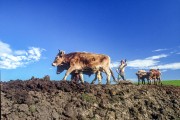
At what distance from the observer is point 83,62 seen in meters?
21.8

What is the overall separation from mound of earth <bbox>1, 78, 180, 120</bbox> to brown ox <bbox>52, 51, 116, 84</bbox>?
210 centimetres

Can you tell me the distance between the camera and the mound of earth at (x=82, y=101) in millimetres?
16266

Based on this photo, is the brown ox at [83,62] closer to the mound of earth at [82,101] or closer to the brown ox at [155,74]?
the mound of earth at [82,101]

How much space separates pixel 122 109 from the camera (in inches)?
750

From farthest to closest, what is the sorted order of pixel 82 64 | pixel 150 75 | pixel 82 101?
pixel 150 75 → pixel 82 64 → pixel 82 101

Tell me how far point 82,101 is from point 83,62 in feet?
13.7

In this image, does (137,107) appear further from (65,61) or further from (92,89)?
(65,61)

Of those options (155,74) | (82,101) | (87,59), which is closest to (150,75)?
(155,74)

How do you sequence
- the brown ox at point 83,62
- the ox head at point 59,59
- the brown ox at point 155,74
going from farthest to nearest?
the brown ox at point 155,74 < the ox head at point 59,59 < the brown ox at point 83,62

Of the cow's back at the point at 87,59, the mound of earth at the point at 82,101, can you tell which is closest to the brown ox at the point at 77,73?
the cow's back at the point at 87,59

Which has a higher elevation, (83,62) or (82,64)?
(83,62)

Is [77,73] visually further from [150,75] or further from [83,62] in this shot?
[150,75]

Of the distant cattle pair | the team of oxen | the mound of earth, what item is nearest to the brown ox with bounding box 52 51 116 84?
the team of oxen

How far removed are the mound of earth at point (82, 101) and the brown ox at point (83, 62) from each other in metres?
2.10
